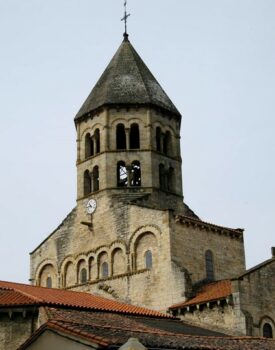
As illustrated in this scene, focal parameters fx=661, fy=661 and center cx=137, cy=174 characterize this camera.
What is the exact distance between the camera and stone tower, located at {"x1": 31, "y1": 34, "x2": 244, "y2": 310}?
3506 centimetres

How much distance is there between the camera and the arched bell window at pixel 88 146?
41.0 meters

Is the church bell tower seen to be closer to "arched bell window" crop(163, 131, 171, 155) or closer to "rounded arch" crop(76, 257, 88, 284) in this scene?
"arched bell window" crop(163, 131, 171, 155)

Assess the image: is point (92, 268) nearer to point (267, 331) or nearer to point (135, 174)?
point (135, 174)

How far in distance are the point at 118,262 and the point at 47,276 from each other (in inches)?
239

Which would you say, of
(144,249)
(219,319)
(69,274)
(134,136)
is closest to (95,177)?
(134,136)

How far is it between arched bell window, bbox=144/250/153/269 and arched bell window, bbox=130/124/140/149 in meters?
7.29

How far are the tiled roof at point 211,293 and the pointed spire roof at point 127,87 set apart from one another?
12.2 m

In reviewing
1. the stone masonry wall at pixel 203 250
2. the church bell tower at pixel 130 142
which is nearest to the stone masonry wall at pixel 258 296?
the stone masonry wall at pixel 203 250

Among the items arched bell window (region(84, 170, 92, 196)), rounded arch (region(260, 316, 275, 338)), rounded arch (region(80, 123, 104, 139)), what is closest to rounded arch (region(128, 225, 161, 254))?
arched bell window (region(84, 170, 92, 196))

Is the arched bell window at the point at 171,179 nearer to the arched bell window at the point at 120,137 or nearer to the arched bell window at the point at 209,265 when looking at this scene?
the arched bell window at the point at 120,137

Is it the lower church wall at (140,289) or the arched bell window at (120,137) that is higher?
the arched bell window at (120,137)

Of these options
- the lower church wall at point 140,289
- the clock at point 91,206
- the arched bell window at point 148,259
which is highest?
the clock at point 91,206

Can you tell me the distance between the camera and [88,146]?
4122cm

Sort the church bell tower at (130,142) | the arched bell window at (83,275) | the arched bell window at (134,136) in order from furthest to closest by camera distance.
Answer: the arched bell window at (134,136), the church bell tower at (130,142), the arched bell window at (83,275)
